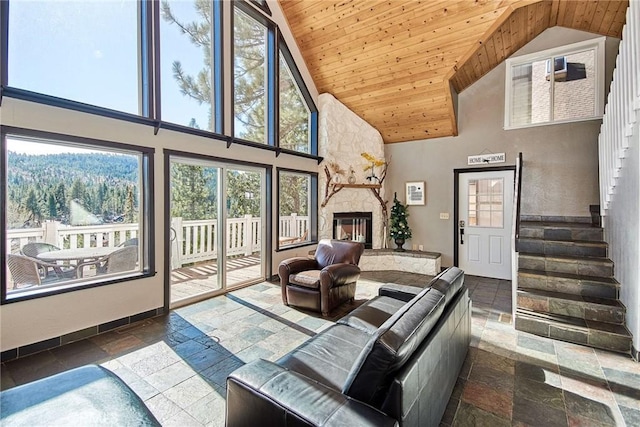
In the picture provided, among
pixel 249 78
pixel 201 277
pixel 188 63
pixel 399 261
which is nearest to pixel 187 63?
pixel 188 63

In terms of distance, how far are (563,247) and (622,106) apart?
172 cm

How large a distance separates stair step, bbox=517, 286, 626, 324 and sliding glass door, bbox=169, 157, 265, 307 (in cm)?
374

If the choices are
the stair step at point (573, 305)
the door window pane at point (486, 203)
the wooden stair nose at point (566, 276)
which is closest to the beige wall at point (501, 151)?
the door window pane at point (486, 203)

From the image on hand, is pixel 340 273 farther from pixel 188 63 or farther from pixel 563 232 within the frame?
pixel 188 63

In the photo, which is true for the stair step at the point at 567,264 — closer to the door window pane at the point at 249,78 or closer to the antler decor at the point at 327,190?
the antler decor at the point at 327,190

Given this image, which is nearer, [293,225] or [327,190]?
[293,225]

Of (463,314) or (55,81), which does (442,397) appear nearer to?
(463,314)

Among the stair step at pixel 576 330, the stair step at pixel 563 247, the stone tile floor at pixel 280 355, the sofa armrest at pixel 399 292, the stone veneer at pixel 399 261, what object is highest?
the stair step at pixel 563 247

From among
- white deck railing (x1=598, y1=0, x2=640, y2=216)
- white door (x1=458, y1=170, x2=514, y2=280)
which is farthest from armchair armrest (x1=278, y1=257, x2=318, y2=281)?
white deck railing (x1=598, y1=0, x2=640, y2=216)

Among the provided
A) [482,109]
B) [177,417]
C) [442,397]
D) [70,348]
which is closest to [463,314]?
[442,397]

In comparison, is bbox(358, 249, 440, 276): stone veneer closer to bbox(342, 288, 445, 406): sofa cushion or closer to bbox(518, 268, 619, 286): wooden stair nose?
bbox(518, 268, 619, 286): wooden stair nose

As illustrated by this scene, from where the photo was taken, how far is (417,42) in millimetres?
4484

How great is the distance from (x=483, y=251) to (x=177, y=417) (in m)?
5.54

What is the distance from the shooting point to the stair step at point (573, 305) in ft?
9.59
